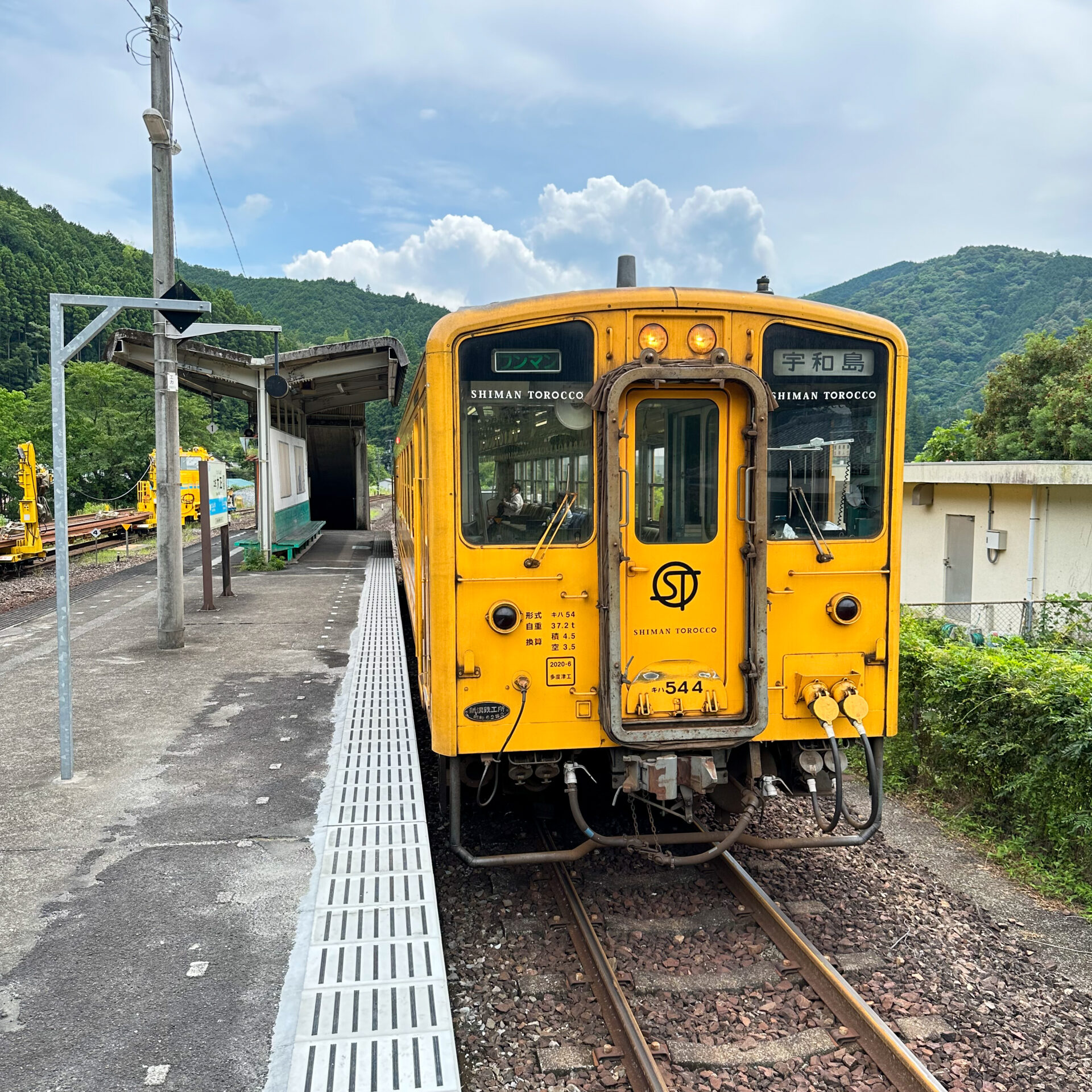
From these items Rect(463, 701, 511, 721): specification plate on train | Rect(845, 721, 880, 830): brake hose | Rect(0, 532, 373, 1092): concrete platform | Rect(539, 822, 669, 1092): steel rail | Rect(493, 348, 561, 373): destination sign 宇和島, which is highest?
Rect(493, 348, 561, 373): destination sign 宇和島

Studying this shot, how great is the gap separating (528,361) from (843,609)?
81.6 inches

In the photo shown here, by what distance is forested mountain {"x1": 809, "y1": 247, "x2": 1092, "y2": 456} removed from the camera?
229 ft

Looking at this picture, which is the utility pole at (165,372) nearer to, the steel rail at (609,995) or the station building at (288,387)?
the station building at (288,387)

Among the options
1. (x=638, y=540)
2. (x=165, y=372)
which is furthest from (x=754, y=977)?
(x=165, y=372)

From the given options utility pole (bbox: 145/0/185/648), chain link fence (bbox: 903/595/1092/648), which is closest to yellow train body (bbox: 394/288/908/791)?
chain link fence (bbox: 903/595/1092/648)

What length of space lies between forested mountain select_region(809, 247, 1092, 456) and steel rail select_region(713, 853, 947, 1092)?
63507 mm

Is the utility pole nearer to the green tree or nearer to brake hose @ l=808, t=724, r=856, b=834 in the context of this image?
brake hose @ l=808, t=724, r=856, b=834

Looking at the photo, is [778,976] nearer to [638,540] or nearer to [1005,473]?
[638,540]

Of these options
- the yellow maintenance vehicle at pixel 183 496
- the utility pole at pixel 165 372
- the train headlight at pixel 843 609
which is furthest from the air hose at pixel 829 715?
the yellow maintenance vehicle at pixel 183 496

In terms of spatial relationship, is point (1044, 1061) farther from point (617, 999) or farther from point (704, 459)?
point (704, 459)

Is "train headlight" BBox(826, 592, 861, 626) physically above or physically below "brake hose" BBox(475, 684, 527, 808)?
above

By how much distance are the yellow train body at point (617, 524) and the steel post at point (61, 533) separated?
3036 millimetres

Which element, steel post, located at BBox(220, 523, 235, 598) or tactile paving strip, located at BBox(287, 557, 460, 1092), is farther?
steel post, located at BBox(220, 523, 235, 598)

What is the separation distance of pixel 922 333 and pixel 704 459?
84.3m
